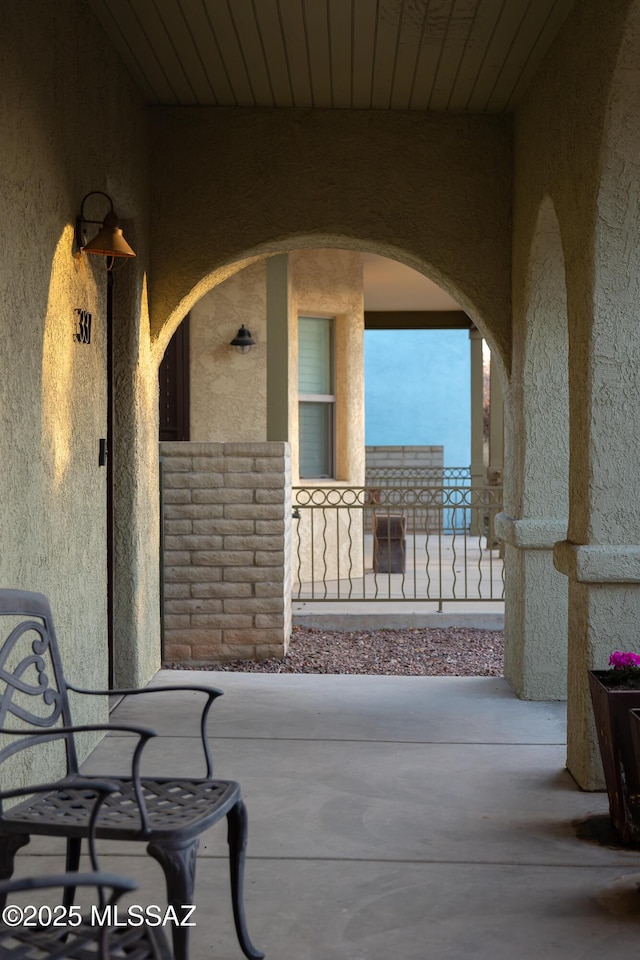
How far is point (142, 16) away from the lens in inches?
187

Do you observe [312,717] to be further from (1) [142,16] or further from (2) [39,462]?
(1) [142,16]

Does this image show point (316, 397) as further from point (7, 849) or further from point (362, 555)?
point (7, 849)

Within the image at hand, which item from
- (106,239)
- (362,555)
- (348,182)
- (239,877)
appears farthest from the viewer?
(362,555)

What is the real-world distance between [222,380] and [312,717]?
15.9ft

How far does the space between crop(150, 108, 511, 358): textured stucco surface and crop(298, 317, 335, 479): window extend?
488cm

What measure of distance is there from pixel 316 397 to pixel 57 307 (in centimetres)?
690

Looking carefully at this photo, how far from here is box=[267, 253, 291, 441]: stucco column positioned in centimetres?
953

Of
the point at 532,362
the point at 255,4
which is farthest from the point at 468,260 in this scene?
the point at 255,4

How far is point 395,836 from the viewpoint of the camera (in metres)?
3.62

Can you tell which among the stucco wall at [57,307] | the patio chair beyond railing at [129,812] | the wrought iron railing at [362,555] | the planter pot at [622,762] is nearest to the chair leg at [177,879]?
the patio chair beyond railing at [129,812]

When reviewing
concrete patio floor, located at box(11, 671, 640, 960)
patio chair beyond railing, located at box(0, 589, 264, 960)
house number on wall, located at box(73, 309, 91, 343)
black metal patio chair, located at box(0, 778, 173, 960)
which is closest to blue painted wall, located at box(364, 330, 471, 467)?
concrete patio floor, located at box(11, 671, 640, 960)

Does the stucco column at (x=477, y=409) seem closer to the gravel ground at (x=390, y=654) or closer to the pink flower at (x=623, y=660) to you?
the gravel ground at (x=390, y=654)

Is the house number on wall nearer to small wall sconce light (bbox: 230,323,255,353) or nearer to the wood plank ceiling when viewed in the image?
the wood plank ceiling

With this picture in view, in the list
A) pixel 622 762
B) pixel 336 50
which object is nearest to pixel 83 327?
pixel 336 50
